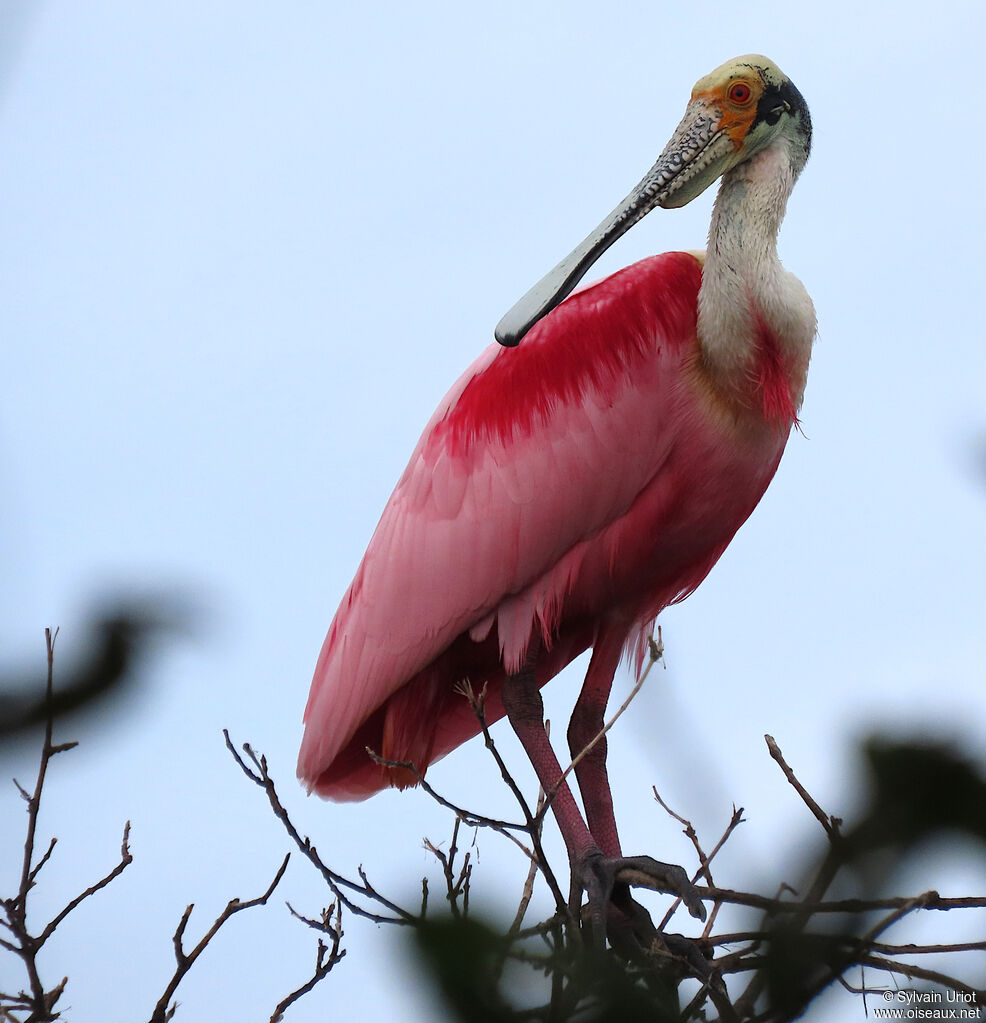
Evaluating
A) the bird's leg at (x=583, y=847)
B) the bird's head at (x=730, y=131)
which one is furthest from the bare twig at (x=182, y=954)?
the bird's head at (x=730, y=131)

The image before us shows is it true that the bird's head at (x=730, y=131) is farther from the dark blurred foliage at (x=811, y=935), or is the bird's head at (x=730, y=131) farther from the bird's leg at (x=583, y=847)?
the dark blurred foliage at (x=811, y=935)

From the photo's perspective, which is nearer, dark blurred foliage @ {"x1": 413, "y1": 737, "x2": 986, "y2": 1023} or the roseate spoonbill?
dark blurred foliage @ {"x1": 413, "y1": 737, "x2": 986, "y2": 1023}

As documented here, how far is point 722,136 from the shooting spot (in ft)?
17.0

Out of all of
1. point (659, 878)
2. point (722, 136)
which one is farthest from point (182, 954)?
point (722, 136)

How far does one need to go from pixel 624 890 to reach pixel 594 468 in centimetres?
143

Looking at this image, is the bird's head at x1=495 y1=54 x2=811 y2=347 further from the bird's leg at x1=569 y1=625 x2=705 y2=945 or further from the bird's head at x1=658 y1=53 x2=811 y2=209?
the bird's leg at x1=569 y1=625 x2=705 y2=945

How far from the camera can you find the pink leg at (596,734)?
5.29 m

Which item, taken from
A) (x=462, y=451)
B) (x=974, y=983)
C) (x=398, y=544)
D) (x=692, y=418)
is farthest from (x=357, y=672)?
(x=974, y=983)

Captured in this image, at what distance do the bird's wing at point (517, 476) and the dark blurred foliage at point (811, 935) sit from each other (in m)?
3.95

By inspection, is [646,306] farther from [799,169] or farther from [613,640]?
[613,640]

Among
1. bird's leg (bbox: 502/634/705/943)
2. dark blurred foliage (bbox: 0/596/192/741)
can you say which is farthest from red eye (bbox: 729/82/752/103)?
dark blurred foliage (bbox: 0/596/192/741)

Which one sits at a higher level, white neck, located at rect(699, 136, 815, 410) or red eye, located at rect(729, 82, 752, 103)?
red eye, located at rect(729, 82, 752, 103)

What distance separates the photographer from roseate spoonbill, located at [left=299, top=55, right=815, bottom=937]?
4863 mm

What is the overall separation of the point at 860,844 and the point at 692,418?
410 centimetres
